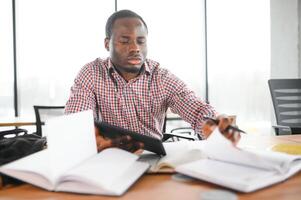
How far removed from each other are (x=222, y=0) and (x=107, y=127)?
3.89 metres

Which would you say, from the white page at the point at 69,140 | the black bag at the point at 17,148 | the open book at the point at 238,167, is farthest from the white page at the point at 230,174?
the black bag at the point at 17,148

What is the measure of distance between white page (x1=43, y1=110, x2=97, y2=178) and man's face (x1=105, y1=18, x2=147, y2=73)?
627mm

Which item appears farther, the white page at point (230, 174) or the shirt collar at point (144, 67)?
the shirt collar at point (144, 67)

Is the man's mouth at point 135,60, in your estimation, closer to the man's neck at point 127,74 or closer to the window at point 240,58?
the man's neck at point 127,74

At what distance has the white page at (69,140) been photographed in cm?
69

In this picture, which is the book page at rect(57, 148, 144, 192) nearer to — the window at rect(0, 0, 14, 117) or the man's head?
the man's head

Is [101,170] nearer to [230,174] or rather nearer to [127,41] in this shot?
[230,174]

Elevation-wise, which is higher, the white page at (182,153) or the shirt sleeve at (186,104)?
the shirt sleeve at (186,104)

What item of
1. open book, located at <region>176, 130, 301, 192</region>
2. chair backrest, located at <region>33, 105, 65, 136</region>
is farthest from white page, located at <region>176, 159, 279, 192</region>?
chair backrest, located at <region>33, 105, 65, 136</region>

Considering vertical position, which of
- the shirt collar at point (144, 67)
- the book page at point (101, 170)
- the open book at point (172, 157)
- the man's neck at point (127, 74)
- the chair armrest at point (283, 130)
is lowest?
the chair armrest at point (283, 130)

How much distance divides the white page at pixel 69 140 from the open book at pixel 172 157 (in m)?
0.18

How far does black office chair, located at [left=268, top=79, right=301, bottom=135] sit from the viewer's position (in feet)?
7.11

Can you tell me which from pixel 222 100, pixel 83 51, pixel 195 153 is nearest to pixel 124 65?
pixel 195 153

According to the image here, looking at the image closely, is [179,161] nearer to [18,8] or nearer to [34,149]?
[34,149]
